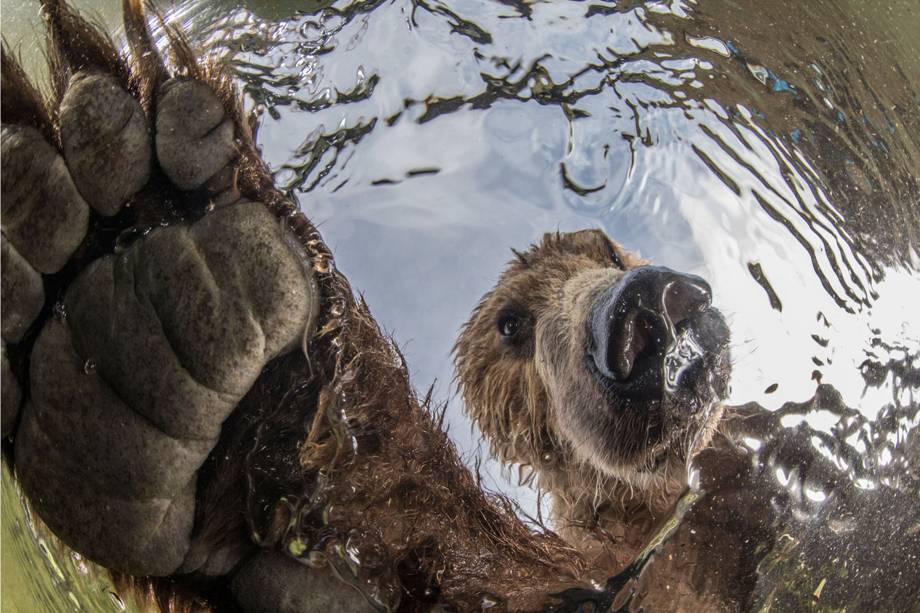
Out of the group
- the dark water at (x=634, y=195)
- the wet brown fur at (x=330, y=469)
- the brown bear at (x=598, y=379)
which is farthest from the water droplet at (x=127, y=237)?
the brown bear at (x=598, y=379)

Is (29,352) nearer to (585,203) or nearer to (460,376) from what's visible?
(460,376)

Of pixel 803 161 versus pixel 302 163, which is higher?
pixel 302 163

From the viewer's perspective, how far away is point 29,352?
0.90 m

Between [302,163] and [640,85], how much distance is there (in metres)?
0.42

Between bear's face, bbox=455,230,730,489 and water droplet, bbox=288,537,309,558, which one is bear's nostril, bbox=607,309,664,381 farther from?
water droplet, bbox=288,537,309,558

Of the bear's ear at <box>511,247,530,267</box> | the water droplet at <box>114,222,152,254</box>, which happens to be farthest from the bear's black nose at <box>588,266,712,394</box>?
the water droplet at <box>114,222,152,254</box>

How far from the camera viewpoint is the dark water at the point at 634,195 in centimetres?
93

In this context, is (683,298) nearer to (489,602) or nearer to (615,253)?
(615,253)

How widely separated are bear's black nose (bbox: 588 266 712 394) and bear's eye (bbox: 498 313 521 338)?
215 millimetres

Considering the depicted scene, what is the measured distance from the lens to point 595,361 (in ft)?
3.60

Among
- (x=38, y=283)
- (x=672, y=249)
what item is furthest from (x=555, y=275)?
(x=38, y=283)

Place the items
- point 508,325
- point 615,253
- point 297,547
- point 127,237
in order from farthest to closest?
point 508,325, point 615,253, point 297,547, point 127,237

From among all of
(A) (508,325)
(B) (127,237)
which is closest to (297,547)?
(B) (127,237)

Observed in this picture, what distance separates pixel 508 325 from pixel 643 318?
371 mm
